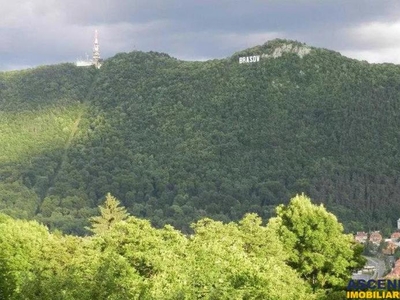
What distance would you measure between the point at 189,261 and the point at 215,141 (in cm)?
11827

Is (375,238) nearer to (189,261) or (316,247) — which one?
(316,247)

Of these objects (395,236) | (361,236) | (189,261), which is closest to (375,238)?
(361,236)

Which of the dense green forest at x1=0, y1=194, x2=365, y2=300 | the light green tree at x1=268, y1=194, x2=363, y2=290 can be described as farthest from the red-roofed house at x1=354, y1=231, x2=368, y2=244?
the light green tree at x1=268, y1=194, x2=363, y2=290

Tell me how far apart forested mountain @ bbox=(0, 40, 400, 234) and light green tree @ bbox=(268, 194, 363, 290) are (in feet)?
253

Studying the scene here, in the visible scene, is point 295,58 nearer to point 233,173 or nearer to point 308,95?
point 308,95

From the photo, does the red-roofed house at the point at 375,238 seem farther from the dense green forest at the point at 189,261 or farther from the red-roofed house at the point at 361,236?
the dense green forest at the point at 189,261

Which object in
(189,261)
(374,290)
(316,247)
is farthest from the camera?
(316,247)

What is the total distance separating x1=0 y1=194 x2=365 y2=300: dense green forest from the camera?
1149 inches

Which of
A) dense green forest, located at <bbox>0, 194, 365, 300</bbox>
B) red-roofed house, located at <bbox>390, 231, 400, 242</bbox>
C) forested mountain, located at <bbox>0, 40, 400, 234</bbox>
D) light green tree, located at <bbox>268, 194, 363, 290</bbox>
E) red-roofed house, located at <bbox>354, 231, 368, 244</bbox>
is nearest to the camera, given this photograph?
dense green forest, located at <bbox>0, 194, 365, 300</bbox>

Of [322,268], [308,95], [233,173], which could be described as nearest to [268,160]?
[233,173]

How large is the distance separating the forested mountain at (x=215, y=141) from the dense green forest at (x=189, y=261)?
254ft

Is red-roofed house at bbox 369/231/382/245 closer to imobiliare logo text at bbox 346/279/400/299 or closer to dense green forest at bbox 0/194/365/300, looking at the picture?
dense green forest at bbox 0/194/365/300

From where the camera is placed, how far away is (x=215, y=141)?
150125 millimetres

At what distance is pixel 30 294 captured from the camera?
31.2 meters
